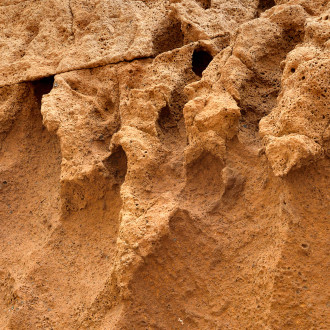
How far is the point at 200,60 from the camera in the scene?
2043 mm

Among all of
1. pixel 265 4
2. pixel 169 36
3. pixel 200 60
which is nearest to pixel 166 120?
pixel 200 60

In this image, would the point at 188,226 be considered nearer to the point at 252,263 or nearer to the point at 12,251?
the point at 252,263

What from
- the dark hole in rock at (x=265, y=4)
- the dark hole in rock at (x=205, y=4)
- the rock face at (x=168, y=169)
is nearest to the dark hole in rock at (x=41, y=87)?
the rock face at (x=168, y=169)

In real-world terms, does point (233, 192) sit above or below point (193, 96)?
below

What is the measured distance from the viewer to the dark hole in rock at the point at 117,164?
184 centimetres

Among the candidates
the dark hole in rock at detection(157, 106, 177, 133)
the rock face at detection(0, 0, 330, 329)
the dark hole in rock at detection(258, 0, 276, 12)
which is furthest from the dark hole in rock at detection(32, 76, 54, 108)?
the dark hole in rock at detection(258, 0, 276, 12)

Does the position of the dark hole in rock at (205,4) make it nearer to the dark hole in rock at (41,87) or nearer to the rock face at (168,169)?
the rock face at (168,169)

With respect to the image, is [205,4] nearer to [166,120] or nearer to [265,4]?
[265,4]

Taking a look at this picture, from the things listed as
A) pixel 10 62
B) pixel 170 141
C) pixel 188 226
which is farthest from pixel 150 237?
pixel 10 62

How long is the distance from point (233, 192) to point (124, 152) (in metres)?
0.48

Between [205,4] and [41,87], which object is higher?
[205,4]

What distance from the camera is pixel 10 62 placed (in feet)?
7.63

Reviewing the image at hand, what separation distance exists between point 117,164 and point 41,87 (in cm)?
67

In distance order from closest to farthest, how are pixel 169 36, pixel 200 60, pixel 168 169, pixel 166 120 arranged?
1. pixel 168 169
2. pixel 166 120
3. pixel 200 60
4. pixel 169 36
